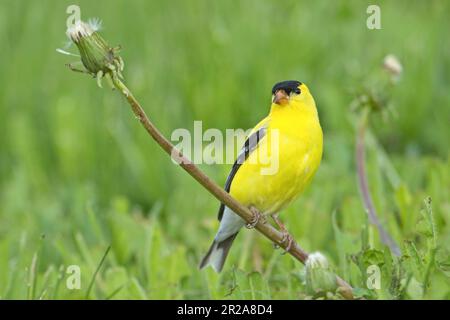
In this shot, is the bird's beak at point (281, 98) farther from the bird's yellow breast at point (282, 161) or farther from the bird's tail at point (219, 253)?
the bird's tail at point (219, 253)

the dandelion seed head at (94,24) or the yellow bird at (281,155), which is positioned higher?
the dandelion seed head at (94,24)

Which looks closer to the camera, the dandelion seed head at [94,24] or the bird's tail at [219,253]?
the dandelion seed head at [94,24]

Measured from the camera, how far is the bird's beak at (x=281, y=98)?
2186mm

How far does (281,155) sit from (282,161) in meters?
0.03

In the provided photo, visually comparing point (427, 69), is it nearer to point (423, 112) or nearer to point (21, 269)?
point (423, 112)

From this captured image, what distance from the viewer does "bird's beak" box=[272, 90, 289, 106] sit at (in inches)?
86.0

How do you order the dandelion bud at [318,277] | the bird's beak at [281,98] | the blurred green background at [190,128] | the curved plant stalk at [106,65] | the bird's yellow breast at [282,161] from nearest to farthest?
the curved plant stalk at [106,65], the dandelion bud at [318,277], the bird's yellow breast at [282,161], the bird's beak at [281,98], the blurred green background at [190,128]

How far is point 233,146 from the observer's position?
356cm

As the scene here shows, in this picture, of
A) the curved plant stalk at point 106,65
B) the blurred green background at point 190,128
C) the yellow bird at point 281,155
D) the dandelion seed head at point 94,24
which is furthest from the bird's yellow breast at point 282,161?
the dandelion seed head at point 94,24

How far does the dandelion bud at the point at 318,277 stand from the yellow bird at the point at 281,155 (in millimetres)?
224

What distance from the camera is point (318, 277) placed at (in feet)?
5.71

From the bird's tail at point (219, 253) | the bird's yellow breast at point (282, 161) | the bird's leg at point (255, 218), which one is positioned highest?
the bird's yellow breast at point (282, 161)

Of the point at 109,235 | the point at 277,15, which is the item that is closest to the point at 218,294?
the point at 109,235

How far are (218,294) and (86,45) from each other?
3.93 feet
